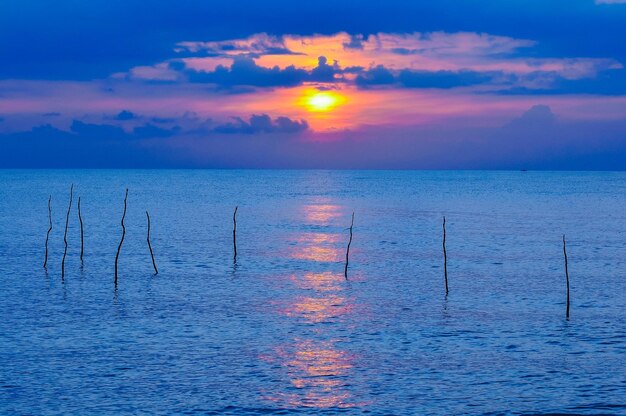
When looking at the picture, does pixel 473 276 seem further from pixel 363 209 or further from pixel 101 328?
pixel 363 209

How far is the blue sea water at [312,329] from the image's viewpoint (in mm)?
18328

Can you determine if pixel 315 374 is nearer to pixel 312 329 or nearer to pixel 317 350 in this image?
pixel 317 350

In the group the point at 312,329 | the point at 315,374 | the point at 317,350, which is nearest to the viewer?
the point at 315,374

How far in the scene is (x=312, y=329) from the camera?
25.5m

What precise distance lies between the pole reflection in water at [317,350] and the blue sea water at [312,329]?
0.08m

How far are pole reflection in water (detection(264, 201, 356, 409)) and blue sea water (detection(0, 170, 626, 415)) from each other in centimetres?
8

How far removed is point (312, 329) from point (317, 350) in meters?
2.84

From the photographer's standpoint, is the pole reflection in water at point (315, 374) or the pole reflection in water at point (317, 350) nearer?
the pole reflection in water at point (315, 374)

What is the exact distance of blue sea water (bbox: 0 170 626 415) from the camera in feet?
60.1

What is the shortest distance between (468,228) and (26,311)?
144ft

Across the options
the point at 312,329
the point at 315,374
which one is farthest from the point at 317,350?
the point at 312,329

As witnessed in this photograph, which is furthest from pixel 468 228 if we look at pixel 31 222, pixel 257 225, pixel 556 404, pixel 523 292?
pixel 556 404

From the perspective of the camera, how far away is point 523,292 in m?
32.6

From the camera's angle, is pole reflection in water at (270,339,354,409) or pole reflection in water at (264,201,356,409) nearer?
pole reflection in water at (270,339,354,409)
